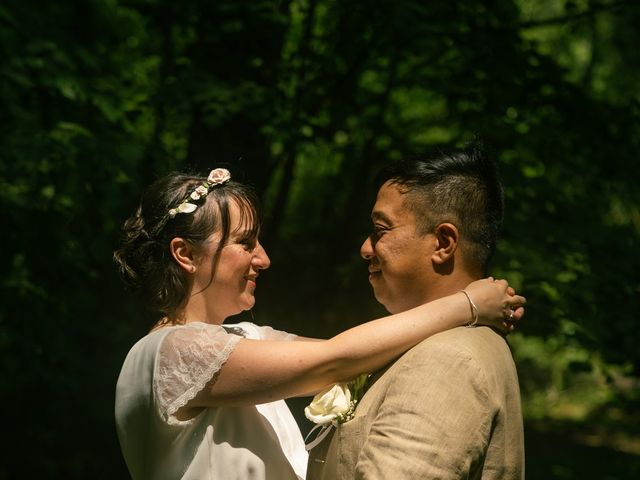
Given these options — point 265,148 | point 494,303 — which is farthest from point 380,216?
point 265,148

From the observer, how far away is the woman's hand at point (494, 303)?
7.85 ft

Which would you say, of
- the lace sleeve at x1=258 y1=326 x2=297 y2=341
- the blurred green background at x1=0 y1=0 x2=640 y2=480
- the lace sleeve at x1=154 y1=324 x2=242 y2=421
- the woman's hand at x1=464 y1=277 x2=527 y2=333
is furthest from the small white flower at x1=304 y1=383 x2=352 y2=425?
the blurred green background at x1=0 y1=0 x2=640 y2=480

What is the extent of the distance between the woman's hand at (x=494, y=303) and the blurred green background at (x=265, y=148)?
196 centimetres

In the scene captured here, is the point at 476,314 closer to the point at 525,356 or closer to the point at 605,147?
the point at 605,147

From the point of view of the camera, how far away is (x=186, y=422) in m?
2.52

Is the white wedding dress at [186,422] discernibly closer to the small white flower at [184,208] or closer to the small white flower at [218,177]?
the small white flower at [184,208]

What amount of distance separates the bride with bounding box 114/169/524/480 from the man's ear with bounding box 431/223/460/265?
0.41 feet

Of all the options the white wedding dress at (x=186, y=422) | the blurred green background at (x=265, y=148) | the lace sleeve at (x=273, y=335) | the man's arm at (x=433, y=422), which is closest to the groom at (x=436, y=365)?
the man's arm at (x=433, y=422)

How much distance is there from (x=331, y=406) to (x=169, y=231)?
0.87 metres

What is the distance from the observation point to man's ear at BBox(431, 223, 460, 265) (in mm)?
2438

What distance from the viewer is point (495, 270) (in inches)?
188

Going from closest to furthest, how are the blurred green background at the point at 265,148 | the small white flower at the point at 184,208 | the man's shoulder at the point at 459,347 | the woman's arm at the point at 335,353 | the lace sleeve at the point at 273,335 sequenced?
the man's shoulder at the point at 459,347 < the woman's arm at the point at 335,353 < the small white flower at the point at 184,208 < the lace sleeve at the point at 273,335 < the blurred green background at the point at 265,148

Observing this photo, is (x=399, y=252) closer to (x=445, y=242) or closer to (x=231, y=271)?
(x=445, y=242)

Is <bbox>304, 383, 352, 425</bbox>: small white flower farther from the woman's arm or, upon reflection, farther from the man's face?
the man's face
